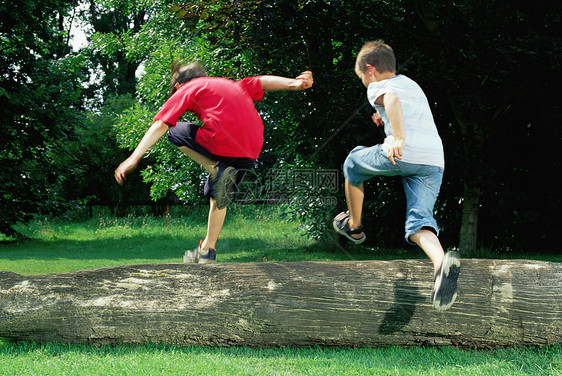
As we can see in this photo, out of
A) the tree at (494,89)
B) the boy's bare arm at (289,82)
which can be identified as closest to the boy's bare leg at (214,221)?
the boy's bare arm at (289,82)

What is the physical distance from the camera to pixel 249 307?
4789 millimetres

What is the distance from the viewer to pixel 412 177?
14.7 feet

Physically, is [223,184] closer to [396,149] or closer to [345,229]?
[345,229]

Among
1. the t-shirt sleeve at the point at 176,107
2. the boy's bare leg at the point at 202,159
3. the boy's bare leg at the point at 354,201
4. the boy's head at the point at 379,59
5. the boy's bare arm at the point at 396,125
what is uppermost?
the boy's head at the point at 379,59

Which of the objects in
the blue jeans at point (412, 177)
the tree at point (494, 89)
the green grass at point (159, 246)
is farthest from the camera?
the green grass at point (159, 246)

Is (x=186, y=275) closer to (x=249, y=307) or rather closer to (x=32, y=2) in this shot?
(x=249, y=307)

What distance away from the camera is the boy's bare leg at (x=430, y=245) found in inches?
165

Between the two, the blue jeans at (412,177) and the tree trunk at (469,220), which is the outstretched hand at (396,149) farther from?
the tree trunk at (469,220)

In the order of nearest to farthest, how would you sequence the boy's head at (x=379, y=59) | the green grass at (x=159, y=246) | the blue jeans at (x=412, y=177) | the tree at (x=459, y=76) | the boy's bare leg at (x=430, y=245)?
Result: the boy's bare leg at (x=430, y=245) < the blue jeans at (x=412, y=177) < the boy's head at (x=379, y=59) < the tree at (x=459, y=76) < the green grass at (x=159, y=246)

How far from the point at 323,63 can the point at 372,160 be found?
6.77m

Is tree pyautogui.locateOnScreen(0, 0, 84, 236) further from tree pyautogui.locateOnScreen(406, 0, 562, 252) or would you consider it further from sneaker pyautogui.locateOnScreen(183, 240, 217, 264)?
sneaker pyautogui.locateOnScreen(183, 240, 217, 264)

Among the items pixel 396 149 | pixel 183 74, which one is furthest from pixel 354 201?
pixel 183 74

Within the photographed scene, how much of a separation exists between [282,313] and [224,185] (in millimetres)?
1306

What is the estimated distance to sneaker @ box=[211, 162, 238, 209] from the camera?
5.00m
